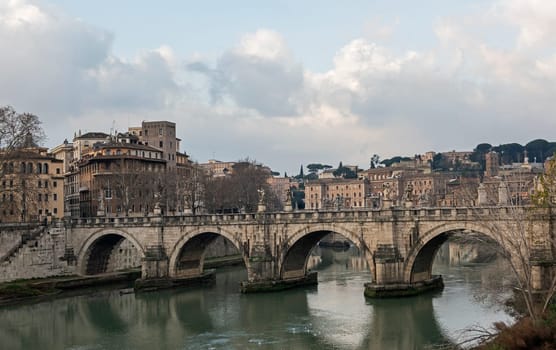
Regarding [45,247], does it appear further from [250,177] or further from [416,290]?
[250,177]

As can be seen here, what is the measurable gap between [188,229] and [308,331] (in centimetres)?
1646

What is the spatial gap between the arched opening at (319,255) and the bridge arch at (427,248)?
2.18 m

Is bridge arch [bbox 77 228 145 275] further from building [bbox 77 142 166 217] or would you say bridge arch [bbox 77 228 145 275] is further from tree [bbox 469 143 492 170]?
tree [bbox 469 143 492 170]

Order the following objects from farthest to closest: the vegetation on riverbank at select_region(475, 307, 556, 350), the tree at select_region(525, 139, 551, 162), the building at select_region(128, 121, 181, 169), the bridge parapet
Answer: the tree at select_region(525, 139, 551, 162) → the building at select_region(128, 121, 181, 169) → the bridge parapet → the vegetation on riverbank at select_region(475, 307, 556, 350)

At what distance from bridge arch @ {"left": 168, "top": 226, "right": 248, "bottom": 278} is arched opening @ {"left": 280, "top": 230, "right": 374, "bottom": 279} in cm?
349

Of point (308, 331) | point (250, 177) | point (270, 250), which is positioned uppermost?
point (250, 177)

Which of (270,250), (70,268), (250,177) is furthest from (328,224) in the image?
(250,177)

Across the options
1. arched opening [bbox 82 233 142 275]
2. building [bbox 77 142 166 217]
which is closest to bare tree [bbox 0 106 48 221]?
arched opening [bbox 82 233 142 275]

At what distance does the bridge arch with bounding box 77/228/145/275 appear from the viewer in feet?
157

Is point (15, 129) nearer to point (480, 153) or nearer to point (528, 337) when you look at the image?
point (528, 337)

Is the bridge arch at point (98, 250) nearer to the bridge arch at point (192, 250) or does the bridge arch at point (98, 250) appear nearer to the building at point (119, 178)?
the bridge arch at point (192, 250)

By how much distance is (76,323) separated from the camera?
34281mm

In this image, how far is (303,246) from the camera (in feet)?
134

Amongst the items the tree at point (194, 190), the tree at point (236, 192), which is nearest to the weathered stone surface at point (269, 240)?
the tree at point (194, 190)
